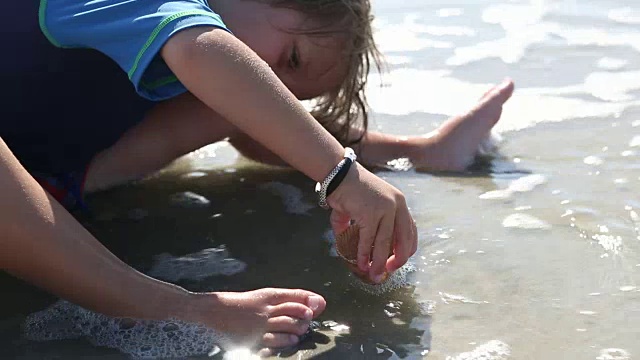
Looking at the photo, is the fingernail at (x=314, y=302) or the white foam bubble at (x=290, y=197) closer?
the fingernail at (x=314, y=302)

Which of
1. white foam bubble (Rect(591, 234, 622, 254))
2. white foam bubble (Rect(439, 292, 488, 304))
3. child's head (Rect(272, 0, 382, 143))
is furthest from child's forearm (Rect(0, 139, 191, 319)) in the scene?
white foam bubble (Rect(591, 234, 622, 254))

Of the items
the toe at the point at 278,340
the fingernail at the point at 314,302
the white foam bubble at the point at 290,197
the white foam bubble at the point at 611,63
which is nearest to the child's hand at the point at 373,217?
the fingernail at the point at 314,302

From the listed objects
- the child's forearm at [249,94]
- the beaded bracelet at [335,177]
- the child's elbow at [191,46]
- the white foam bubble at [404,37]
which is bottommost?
the white foam bubble at [404,37]

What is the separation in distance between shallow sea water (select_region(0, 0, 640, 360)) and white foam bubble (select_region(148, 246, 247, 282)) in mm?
19

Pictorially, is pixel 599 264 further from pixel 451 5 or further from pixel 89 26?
pixel 451 5

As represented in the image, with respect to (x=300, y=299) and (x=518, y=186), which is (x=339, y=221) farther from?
(x=518, y=186)

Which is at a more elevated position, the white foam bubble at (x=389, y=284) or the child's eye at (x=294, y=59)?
the child's eye at (x=294, y=59)

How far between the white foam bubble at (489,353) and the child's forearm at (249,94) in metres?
0.45

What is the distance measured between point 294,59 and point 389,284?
2.22ft

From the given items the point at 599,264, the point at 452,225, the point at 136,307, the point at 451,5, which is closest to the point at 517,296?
the point at 599,264

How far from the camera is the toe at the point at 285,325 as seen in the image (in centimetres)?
183

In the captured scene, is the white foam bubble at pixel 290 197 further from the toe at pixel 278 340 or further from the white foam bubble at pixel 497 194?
the toe at pixel 278 340

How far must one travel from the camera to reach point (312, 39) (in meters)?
2.39

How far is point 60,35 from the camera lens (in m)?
2.10
